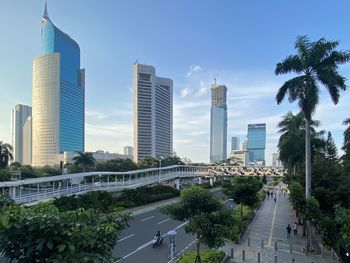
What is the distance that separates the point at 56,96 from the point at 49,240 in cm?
15762

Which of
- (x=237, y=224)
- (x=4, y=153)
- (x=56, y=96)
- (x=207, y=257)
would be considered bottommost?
(x=207, y=257)

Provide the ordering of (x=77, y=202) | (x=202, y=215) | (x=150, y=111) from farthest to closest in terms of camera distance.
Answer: (x=150, y=111), (x=77, y=202), (x=202, y=215)

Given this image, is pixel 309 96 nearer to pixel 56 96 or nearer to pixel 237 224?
pixel 237 224

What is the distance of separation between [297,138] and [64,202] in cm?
3106

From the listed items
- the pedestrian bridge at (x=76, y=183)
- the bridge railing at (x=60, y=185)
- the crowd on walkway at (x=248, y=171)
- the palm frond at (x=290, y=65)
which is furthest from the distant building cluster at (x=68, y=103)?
the palm frond at (x=290, y=65)

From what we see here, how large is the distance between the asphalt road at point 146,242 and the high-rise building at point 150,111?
392 ft

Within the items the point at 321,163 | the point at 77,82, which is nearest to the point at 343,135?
the point at 321,163

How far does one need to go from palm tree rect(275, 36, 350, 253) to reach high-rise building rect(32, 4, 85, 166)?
138 meters

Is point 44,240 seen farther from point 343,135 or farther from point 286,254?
point 343,135

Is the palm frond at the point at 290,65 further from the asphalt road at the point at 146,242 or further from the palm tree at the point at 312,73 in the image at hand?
the asphalt road at the point at 146,242

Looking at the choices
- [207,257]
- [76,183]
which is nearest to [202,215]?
[207,257]

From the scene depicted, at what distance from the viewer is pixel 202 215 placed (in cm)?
1614

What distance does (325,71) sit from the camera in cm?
2778

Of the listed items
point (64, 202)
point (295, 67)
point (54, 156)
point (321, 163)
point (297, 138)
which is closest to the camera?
point (64, 202)
